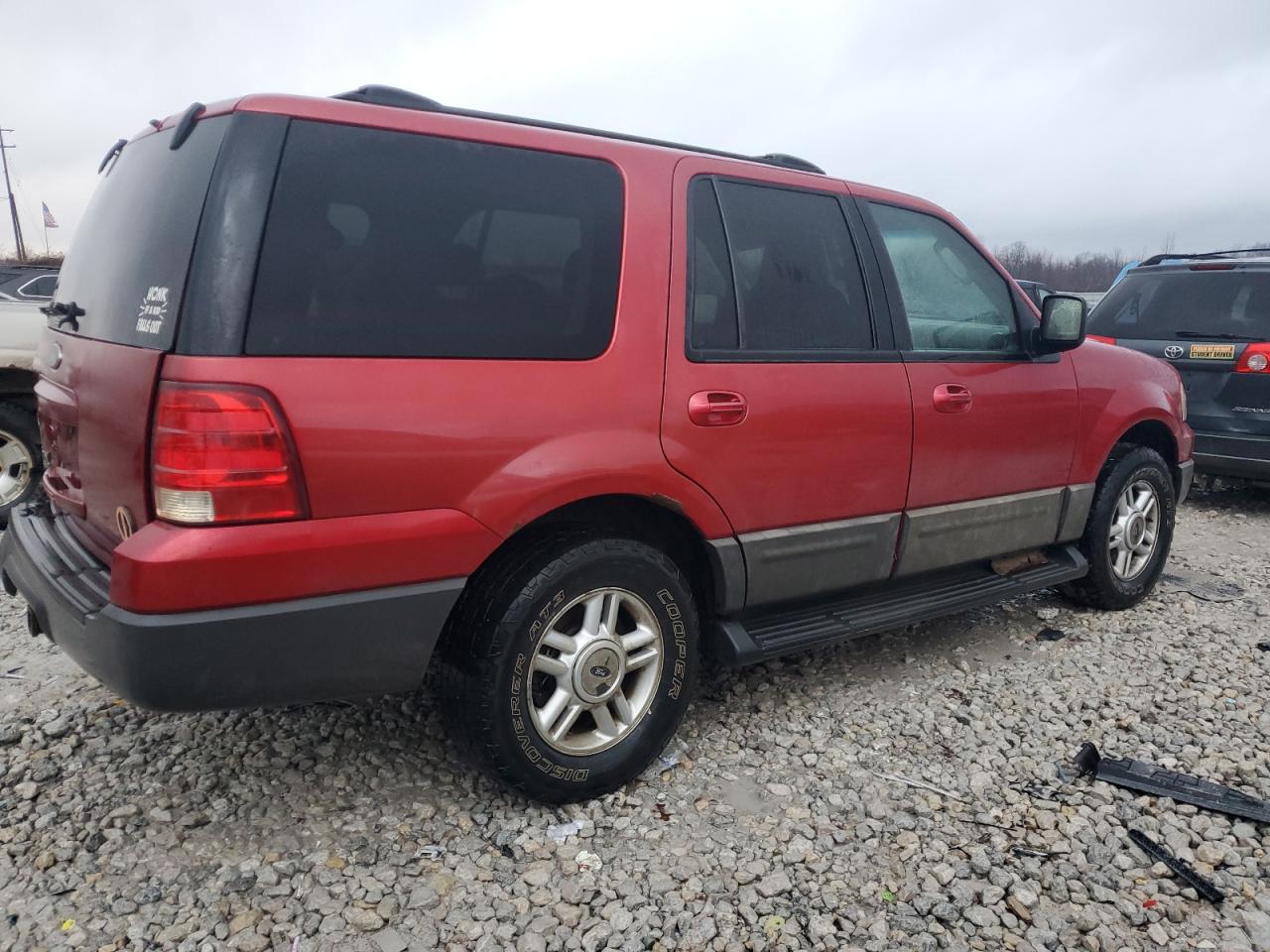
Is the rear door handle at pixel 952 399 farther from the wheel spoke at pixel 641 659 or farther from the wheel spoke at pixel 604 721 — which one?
the wheel spoke at pixel 604 721

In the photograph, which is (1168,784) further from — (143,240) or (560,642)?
(143,240)

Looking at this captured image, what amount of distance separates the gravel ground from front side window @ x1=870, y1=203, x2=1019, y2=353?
1371 mm

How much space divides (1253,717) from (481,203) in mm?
3301

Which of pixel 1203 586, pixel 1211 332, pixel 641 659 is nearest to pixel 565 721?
pixel 641 659

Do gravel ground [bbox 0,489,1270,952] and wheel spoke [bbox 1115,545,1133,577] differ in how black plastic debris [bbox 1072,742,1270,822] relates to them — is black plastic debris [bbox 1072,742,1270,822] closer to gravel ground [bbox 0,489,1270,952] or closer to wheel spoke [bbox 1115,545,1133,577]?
gravel ground [bbox 0,489,1270,952]

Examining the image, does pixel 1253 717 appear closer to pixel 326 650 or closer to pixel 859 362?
pixel 859 362

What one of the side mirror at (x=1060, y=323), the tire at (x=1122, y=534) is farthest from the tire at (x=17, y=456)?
the tire at (x=1122, y=534)

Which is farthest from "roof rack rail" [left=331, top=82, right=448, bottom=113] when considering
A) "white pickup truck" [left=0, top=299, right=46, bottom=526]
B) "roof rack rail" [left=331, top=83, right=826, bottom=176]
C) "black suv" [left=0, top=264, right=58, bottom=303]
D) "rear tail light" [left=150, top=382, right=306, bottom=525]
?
"black suv" [left=0, top=264, right=58, bottom=303]

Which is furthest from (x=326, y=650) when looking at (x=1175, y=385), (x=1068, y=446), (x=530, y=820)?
(x=1175, y=385)

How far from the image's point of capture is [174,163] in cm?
245

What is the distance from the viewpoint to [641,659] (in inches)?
113

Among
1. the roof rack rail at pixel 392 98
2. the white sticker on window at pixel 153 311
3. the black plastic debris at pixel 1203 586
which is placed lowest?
the black plastic debris at pixel 1203 586

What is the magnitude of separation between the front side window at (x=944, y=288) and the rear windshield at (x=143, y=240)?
2346 mm

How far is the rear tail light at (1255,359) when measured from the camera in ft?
21.4
